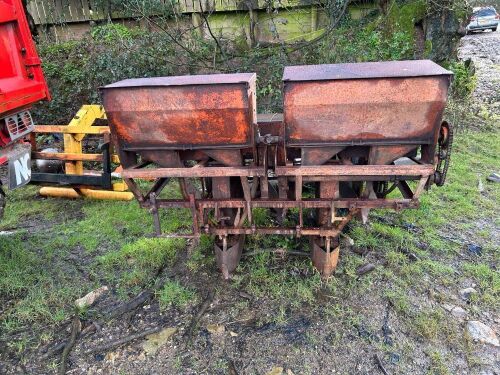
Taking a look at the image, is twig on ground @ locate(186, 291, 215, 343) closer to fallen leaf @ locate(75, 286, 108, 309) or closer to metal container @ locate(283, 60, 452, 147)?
fallen leaf @ locate(75, 286, 108, 309)

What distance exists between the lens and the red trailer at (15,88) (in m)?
3.24

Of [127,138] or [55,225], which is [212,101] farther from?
[55,225]

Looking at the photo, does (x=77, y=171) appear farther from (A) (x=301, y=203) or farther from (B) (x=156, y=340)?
(A) (x=301, y=203)

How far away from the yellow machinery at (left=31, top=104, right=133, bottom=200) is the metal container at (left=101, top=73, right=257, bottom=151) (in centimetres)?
195

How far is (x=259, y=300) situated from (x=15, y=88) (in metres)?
2.67

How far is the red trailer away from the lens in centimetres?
324

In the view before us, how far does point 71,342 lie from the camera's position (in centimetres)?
292

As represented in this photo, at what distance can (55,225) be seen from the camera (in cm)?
470

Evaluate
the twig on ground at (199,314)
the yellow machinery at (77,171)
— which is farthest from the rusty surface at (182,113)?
the yellow machinery at (77,171)

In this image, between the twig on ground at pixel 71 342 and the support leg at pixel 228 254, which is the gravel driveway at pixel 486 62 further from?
the twig on ground at pixel 71 342

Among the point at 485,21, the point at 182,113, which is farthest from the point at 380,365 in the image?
the point at 485,21

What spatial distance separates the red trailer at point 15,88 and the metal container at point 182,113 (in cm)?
104

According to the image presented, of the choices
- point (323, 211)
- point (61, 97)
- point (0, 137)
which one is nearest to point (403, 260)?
point (323, 211)

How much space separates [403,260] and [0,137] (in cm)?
370
